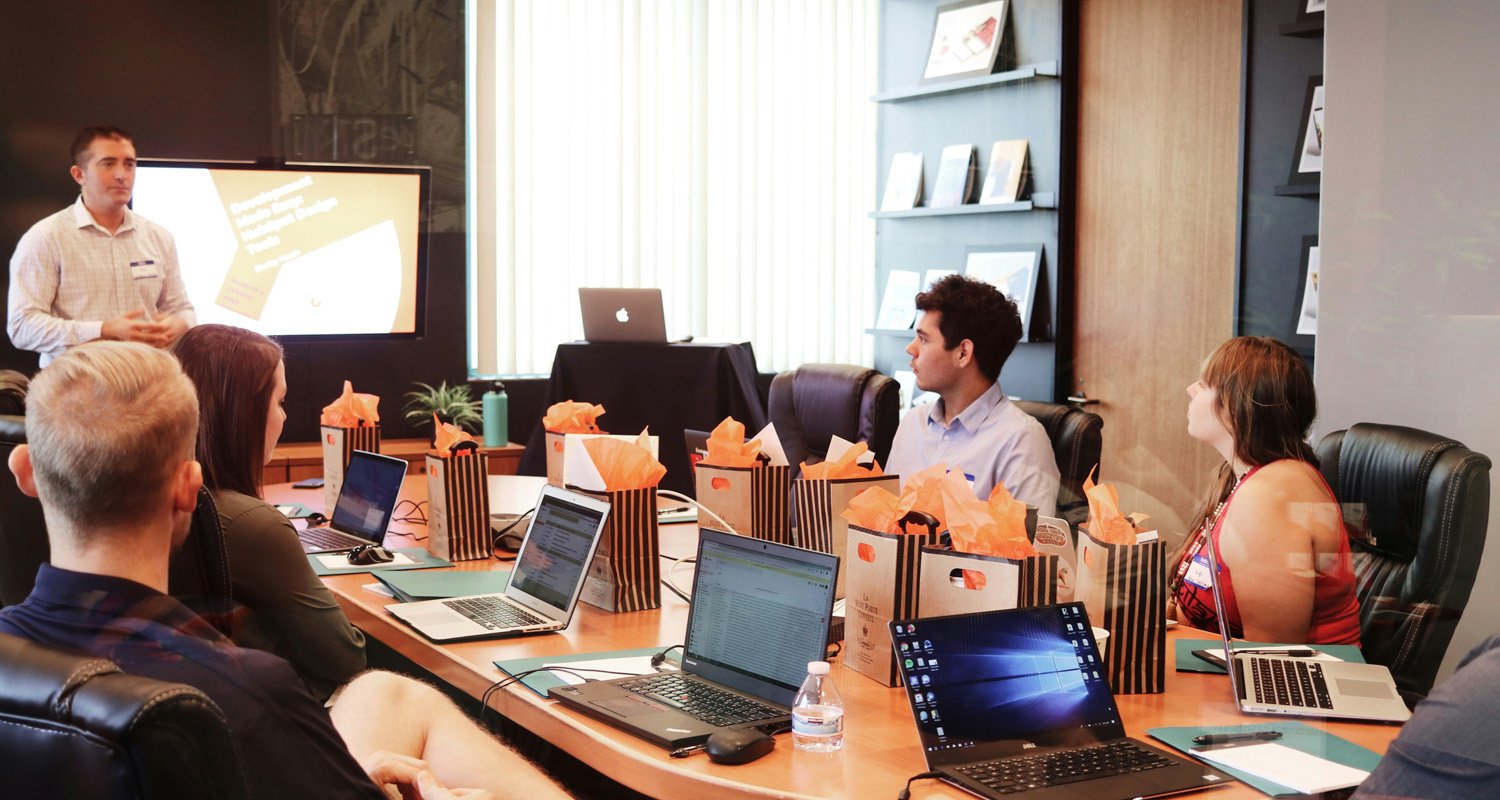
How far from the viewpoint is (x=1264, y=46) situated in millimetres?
4336

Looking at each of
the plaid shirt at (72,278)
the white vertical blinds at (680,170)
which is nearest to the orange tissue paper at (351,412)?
the plaid shirt at (72,278)

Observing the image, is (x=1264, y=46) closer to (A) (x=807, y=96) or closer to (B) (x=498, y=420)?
(A) (x=807, y=96)

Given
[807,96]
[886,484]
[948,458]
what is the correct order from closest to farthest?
[886,484]
[948,458]
[807,96]

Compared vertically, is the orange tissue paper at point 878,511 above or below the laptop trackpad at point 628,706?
above

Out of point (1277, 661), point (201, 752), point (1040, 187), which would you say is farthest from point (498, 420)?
point (201, 752)

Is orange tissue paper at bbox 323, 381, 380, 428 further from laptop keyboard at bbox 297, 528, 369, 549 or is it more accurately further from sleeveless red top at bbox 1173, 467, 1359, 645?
sleeveless red top at bbox 1173, 467, 1359, 645

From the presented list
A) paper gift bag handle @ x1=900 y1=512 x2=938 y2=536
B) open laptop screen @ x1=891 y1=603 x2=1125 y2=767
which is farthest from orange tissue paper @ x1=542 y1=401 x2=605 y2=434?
open laptop screen @ x1=891 y1=603 x2=1125 y2=767

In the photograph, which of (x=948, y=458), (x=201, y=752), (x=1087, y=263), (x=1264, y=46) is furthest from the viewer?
(x=1087, y=263)

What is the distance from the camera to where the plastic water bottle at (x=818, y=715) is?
171cm

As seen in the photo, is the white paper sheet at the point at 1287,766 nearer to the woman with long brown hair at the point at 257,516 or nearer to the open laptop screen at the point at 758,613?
the open laptop screen at the point at 758,613

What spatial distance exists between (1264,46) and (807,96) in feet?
8.16

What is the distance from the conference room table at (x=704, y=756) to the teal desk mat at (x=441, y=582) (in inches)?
2.3

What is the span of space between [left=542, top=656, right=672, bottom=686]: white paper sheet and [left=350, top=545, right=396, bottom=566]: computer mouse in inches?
36.9

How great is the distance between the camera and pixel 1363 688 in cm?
195
